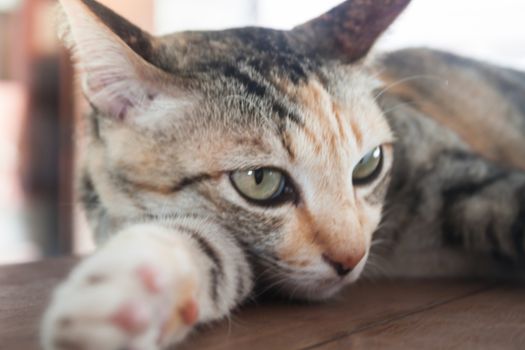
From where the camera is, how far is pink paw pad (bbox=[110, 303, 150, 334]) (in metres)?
0.45

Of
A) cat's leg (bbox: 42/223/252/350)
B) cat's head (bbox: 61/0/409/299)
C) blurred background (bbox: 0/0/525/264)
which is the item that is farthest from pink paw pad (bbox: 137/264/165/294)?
blurred background (bbox: 0/0/525/264)

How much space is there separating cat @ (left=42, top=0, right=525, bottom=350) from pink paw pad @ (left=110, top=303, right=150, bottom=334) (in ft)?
0.10

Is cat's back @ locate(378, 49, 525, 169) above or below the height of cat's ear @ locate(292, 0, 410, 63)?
below

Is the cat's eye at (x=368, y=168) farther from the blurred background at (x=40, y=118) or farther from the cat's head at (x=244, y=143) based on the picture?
the blurred background at (x=40, y=118)

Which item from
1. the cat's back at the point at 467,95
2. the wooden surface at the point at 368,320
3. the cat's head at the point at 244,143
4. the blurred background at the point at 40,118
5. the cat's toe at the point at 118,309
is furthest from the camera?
the blurred background at the point at 40,118

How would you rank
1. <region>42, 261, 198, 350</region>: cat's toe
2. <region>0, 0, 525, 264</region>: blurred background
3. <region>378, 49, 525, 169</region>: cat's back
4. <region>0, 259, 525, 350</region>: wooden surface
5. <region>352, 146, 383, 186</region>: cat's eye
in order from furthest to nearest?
<region>0, 0, 525, 264</region>: blurred background < <region>378, 49, 525, 169</region>: cat's back < <region>352, 146, 383, 186</region>: cat's eye < <region>0, 259, 525, 350</region>: wooden surface < <region>42, 261, 198, 350</region>: cat's toe

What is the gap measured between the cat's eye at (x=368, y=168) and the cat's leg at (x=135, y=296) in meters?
0.28

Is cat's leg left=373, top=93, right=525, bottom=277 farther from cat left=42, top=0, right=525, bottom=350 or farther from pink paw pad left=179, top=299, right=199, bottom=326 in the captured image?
pink paw pad left=179, top=299, right=199, bottom=326

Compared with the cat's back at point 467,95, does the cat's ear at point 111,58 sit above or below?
above

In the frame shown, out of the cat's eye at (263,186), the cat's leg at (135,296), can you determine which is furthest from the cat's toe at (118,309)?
the cat's eye at (263,186)

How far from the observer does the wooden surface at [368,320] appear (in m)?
0.62

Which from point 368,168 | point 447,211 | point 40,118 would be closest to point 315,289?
point 368,168

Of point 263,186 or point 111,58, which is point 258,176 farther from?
point 111,58

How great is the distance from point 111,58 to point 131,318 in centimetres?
40
